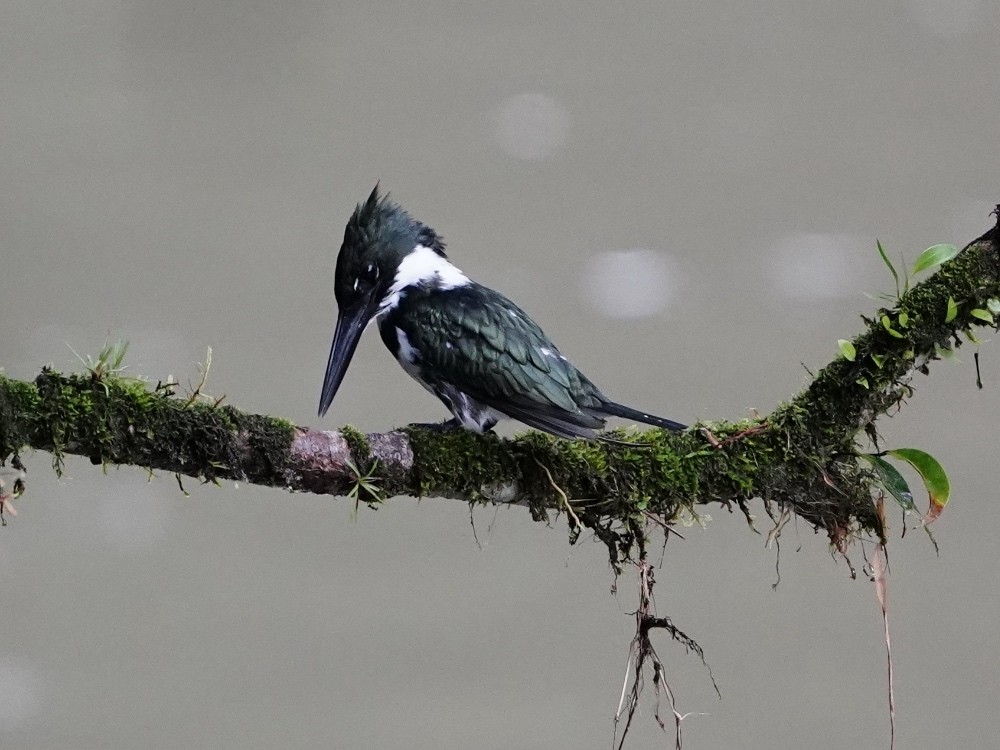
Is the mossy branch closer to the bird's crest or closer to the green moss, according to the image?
the green moss

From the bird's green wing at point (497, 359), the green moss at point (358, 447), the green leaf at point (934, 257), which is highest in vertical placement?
the green leaf at point (934, 257)

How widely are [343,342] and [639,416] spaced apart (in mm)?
535

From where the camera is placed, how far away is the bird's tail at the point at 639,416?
1.90m

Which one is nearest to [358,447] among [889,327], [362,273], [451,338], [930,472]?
[451,338]

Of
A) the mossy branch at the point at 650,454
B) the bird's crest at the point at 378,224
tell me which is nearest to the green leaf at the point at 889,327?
the mossy branch at the point at 650,454

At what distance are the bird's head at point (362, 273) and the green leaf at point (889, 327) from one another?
811mm

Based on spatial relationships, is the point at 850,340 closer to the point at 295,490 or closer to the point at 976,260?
the point at 976,260

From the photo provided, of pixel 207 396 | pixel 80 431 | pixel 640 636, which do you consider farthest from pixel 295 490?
pixel 640 636

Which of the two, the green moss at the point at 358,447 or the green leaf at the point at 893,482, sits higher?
the green leaf at the point at 893,482

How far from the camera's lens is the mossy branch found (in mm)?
1709

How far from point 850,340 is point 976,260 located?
224 mm

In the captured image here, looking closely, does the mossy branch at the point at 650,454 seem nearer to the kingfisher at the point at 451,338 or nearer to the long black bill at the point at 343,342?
the kingfisher at the point at 451,338

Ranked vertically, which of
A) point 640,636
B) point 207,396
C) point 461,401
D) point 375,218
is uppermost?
point 375,218

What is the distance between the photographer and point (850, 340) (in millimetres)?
1937
